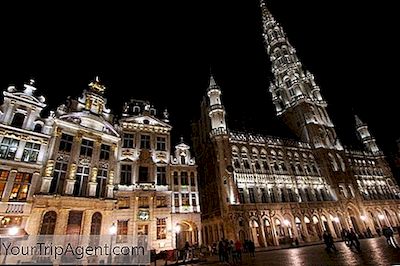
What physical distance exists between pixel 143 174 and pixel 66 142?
893 centimetres

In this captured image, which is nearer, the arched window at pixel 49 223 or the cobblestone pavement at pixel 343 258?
the cobblestone pavement at pixel 343 258

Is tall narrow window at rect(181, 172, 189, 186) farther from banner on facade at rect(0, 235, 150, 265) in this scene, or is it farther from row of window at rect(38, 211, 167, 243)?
banner on facade at rect(0, 235, 150, 265)

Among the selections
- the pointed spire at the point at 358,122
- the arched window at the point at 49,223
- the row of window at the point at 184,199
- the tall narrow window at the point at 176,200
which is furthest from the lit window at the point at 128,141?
the pointed spire at the point at 358,122

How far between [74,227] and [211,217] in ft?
60.6

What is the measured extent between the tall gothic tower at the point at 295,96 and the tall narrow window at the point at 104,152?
38298mm

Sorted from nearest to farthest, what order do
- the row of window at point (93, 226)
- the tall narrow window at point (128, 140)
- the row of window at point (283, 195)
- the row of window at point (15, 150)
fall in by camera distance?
the row of window at point (15, 150) → the row of window at point (93, 226) → the tall narrow window at point (128, 140) → the row of window at point (283, 195)

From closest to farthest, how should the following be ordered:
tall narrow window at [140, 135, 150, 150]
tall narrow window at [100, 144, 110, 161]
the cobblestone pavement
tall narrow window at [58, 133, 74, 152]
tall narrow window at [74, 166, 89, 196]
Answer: the cobblestone pavement → tall narrow window at [74, 166, 89, 196] → tall narrow window at [58, 133, 74, 152] → tall narrow window at [100, 144, 110, 161] → tall narrow window at [140, 135, 150, 150]

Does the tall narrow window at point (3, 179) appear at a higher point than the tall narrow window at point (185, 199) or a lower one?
higher

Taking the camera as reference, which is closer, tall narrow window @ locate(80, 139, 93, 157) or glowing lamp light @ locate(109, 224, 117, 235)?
glowing lamp light @ locate(109, 224, 117, 235)

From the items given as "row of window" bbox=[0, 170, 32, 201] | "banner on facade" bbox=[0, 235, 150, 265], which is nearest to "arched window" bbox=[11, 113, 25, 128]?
"row of window" bbox=[0, 170, 32, 201]

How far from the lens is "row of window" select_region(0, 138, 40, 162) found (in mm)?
20562

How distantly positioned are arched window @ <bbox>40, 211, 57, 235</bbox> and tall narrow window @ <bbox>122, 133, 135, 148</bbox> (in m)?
10.0

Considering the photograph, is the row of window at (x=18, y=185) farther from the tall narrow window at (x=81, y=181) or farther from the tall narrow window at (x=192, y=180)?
the tall narrow window at (x=192, y=180)

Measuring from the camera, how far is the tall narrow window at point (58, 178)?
72.8ft
